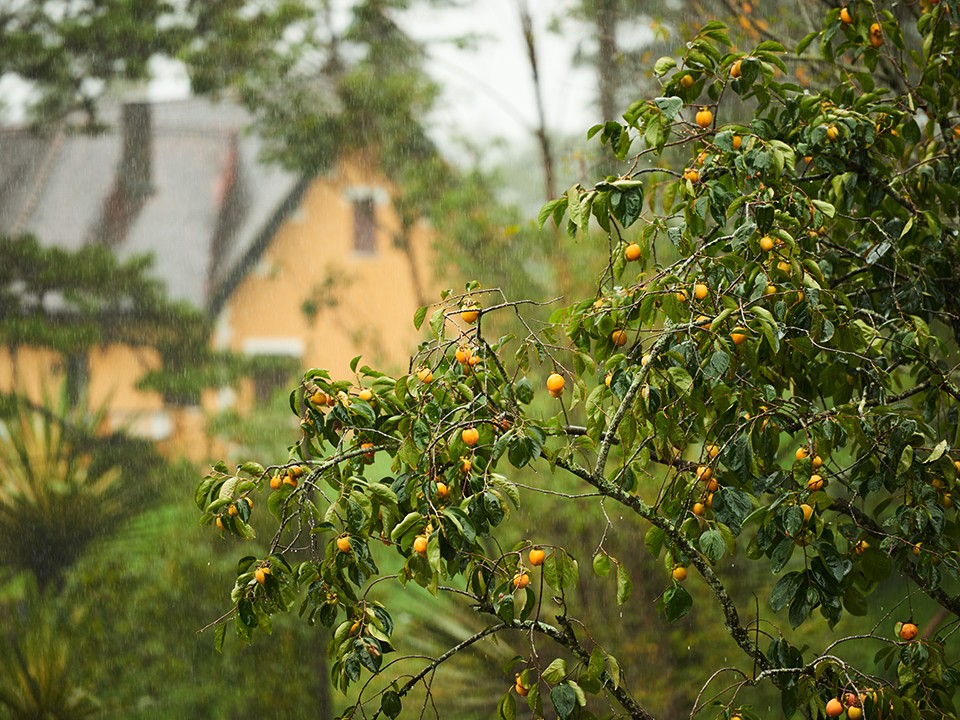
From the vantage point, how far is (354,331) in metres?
2.98

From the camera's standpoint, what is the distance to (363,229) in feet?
9.93

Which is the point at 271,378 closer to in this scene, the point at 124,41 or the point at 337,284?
the point at 337,284

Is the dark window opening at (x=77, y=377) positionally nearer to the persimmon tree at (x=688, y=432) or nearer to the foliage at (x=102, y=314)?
the foliage at (x=102, y=314)

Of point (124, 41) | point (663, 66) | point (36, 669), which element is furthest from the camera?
point (124, 41)

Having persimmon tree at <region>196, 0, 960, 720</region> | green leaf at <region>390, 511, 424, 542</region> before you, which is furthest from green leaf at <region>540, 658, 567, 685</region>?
green leaf at <region>390, 511, 424, 542</region>

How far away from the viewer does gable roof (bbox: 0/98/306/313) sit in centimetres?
272

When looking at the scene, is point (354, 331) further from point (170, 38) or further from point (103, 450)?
point (170, 38)

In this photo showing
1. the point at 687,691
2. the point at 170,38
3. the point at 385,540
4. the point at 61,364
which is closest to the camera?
the point at 385,540

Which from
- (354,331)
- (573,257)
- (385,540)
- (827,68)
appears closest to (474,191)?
(573,257)

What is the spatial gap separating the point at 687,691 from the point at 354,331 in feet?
4.83

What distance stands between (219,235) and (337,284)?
363 millimetres

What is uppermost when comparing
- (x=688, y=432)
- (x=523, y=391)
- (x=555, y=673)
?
(x=523, y=391)

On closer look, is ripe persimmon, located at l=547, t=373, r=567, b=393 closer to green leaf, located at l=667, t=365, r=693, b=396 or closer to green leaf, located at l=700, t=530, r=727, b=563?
green leaf, located at l=667, t=365, r=693, b=396

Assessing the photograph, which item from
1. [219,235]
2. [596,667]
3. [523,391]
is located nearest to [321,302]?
[219,235]
